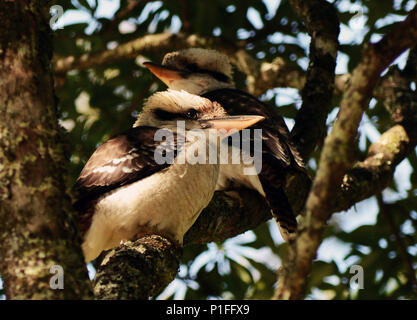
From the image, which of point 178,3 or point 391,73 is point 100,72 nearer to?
point 178,3

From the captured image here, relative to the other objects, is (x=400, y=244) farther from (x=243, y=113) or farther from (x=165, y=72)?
(x=165, y=72)

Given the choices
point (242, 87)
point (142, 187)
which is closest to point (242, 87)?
point (242, 87)

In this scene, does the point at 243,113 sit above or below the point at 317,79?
below

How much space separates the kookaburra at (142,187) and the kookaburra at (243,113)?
50 cm

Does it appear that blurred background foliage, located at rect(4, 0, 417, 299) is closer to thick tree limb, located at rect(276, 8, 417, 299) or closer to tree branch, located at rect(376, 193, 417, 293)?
tree branch, located at rect(376, 193, 417, 293)

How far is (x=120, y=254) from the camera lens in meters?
2.32

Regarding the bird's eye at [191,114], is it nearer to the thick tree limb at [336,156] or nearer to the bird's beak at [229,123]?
the bird's beak at [229,123]

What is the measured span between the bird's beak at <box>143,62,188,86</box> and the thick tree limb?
3253 millimetres

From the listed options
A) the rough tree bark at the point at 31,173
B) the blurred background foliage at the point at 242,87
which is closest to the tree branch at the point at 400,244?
the blurred background foliage at the point at 242,87

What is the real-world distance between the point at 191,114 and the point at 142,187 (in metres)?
0.67

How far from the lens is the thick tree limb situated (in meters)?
1.53

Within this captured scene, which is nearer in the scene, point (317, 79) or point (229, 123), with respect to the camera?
point (229, 123)

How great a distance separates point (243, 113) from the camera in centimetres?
396

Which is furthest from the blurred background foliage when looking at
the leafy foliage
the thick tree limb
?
the thick tree limb
